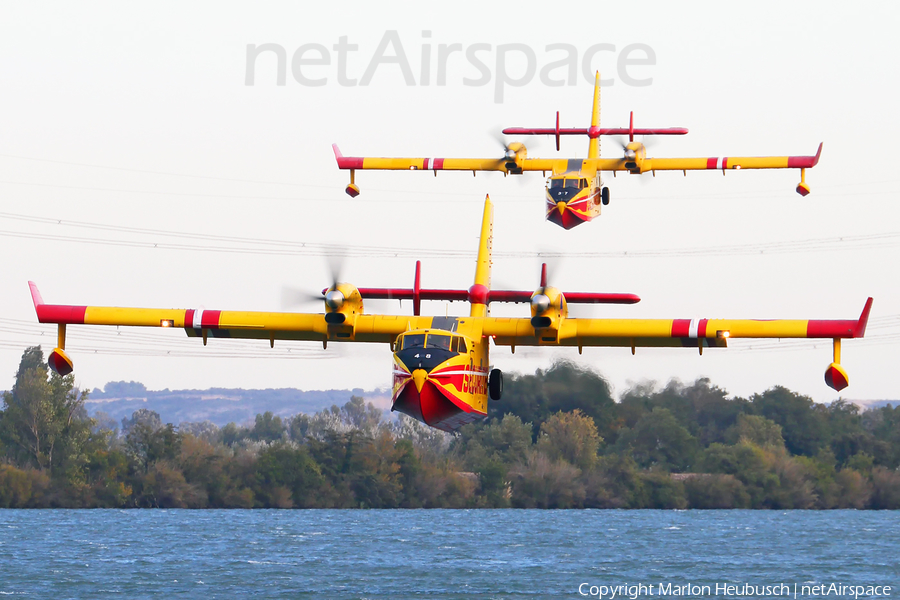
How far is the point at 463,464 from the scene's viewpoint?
340ft

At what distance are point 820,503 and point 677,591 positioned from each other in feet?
163

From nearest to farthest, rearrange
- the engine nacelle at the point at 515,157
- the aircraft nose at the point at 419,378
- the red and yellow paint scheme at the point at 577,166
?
the aircraft nose at the point at 419,378 < the red and yellow paint scheme at the point at 577,166 < the engine nacelle at the point at 515,157

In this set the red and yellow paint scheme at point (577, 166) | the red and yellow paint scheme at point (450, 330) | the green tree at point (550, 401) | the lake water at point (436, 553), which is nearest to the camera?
the red and yellow paint scheme at point (450, 330)

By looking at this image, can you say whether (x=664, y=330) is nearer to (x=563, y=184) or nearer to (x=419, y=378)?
(x=419, y=378)

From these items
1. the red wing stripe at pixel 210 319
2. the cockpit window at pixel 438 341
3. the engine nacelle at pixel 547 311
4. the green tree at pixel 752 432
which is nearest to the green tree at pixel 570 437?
the green tree at pixel 752 432

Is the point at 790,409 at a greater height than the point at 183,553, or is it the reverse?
the point at 790,409

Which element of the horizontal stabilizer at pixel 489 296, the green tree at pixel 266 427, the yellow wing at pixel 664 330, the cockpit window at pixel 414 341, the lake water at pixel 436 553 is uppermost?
the horizontal stabilizer at pixel 489 296

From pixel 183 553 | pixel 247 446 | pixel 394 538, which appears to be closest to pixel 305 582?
pixel 183 553

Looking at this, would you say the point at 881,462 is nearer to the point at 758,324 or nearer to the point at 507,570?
the point at 507,570

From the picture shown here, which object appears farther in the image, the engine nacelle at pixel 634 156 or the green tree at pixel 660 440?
the green tree at pixel 660 440

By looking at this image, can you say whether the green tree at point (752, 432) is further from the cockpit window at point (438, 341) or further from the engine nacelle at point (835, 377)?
the cockpit window at point (438, 341)

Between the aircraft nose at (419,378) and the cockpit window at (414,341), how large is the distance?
2.79 feet

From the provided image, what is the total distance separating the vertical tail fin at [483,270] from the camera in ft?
124

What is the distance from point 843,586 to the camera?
6153cm
